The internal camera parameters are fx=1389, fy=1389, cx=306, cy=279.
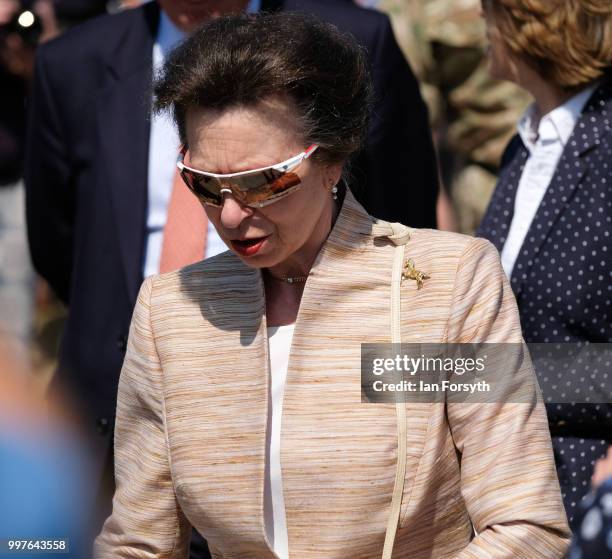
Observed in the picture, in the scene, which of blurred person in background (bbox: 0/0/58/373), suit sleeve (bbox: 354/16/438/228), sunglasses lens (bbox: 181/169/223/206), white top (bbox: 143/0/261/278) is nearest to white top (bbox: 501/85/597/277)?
suit sleeve (bbox: 354/16/438/228)

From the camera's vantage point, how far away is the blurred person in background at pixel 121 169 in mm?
4066

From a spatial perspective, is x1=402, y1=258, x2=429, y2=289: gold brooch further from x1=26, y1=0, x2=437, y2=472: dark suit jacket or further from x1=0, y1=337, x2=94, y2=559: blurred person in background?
x1=26, y1=0, x2=437, y2=472: dark suit jacket

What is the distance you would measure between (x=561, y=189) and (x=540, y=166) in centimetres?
28

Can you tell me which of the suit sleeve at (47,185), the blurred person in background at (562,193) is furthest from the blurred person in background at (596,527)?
the suit sleeve at (47,185)

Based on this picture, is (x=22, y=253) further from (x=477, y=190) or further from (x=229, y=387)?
(x=229, y=387)

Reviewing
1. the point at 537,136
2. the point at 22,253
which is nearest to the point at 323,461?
the point at 537,136

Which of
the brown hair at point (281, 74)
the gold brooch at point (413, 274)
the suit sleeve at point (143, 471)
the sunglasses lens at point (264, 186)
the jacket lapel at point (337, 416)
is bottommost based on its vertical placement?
the suit sleeve at point (143, 471)

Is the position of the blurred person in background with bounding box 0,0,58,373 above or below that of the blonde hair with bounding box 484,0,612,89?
below

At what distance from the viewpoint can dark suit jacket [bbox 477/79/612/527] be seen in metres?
3.65

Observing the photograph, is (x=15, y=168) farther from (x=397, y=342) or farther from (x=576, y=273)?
(x=397, y=342)

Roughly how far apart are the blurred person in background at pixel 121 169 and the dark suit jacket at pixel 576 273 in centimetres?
61

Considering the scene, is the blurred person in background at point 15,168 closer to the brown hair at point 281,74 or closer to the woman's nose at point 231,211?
the brown hair at point 281,74

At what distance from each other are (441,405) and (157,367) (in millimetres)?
614

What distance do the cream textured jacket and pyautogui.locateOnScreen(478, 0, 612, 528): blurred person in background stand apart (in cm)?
90
